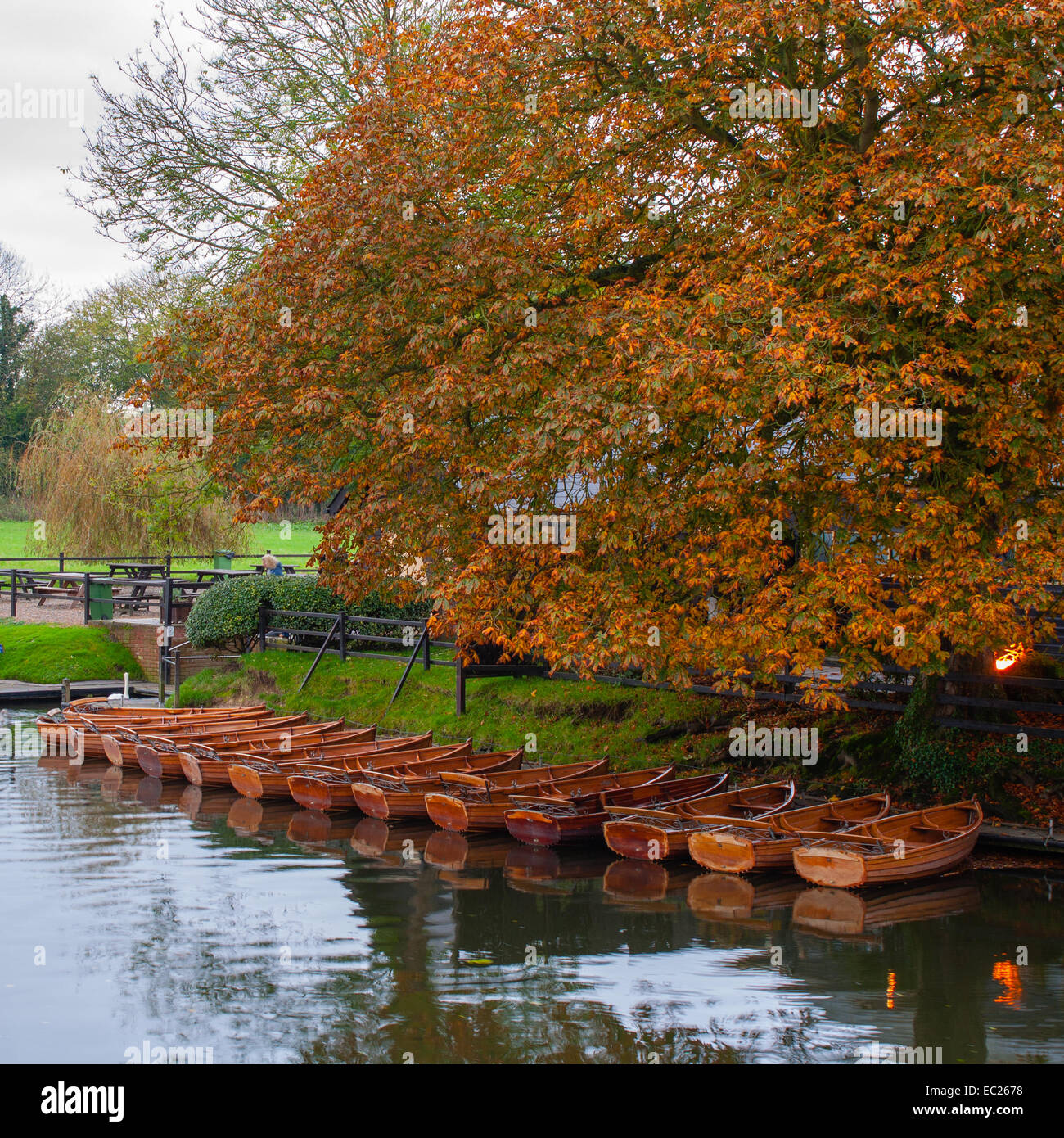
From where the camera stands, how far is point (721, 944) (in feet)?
32.8

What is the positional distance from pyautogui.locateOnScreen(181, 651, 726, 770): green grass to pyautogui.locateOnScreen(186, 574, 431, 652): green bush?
0.77 meters

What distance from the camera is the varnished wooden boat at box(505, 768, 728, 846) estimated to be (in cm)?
1334

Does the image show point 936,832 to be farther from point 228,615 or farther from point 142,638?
point 142,638

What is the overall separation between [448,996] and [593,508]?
542 cm

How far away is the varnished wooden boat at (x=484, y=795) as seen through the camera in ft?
45.7

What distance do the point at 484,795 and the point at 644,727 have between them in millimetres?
3710

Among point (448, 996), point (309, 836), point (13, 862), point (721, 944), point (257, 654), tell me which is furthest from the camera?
point (257, 654)

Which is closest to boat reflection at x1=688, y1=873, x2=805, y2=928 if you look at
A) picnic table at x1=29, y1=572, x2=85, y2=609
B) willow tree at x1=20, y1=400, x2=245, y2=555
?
picnic table at x1=29, y1=572, x2=85, y2=609

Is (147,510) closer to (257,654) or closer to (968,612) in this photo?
(257,654)

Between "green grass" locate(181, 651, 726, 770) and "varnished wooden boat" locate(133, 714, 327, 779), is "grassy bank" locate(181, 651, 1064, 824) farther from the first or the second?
"varnished wooden boat" locate(133, 714, 327, 779)

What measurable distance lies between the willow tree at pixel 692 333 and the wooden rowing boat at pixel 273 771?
334 cm

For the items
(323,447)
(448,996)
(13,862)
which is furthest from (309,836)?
(448,996)

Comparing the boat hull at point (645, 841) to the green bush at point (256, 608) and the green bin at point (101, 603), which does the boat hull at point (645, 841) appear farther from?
the green bin at point (101, 603)

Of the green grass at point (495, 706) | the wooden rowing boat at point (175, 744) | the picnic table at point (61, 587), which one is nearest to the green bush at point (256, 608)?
the green grass at point (495, 706)
